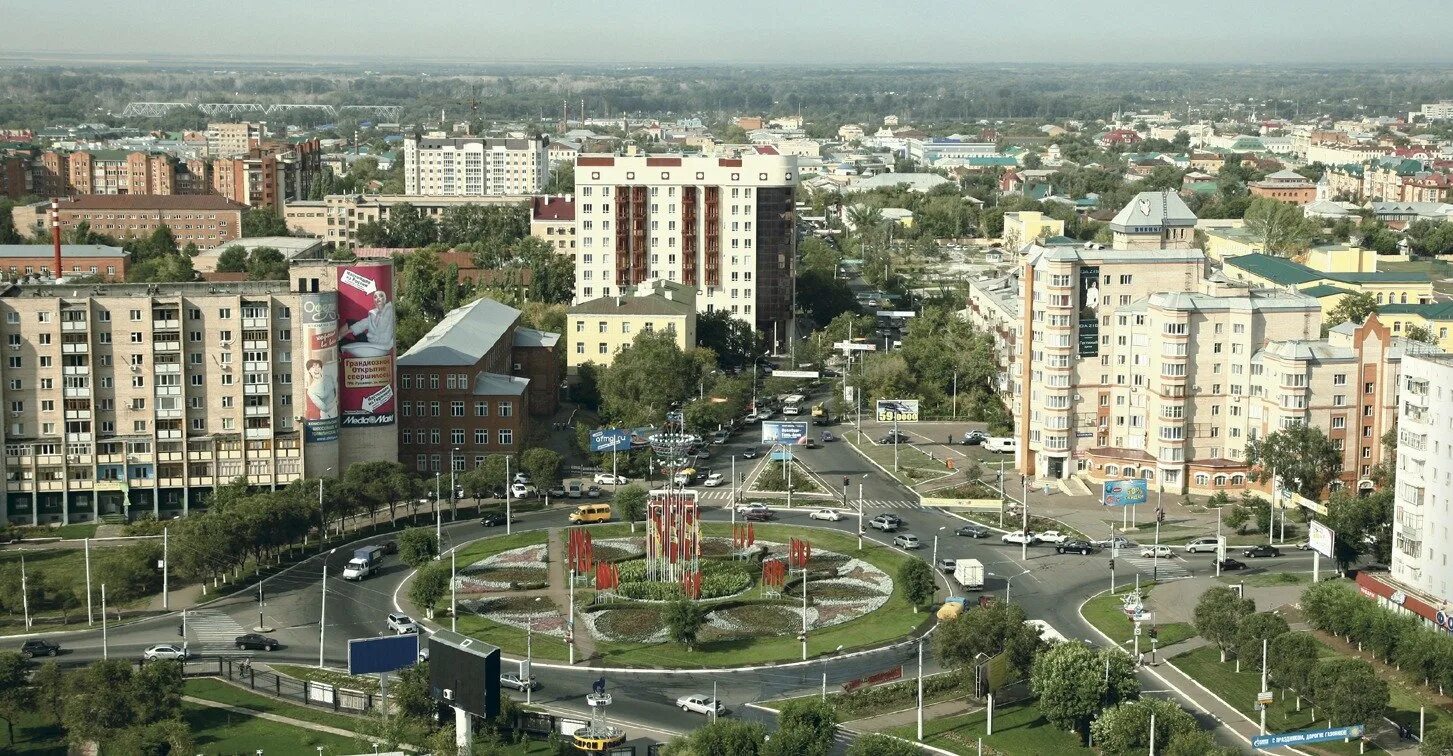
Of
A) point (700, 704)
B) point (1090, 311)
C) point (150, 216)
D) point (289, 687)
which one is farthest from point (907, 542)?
point (150, 216)

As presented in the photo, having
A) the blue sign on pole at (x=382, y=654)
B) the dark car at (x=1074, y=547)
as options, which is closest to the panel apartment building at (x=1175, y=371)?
Answer: the dark car at (x=1074, y=547)

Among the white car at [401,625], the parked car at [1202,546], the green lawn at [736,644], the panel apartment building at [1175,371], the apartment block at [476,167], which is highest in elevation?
the apartment block at [476,167]

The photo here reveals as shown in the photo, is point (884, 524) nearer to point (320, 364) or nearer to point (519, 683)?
point (519, 683)

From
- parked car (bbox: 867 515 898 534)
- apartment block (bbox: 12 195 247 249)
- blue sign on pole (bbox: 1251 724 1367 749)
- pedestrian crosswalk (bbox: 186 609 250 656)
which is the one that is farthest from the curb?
apartment block (bbox: 12 195 247 249)

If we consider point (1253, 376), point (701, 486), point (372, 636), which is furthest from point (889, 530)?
point (372, 636)

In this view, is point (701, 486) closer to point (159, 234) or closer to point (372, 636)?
point (372, 636)

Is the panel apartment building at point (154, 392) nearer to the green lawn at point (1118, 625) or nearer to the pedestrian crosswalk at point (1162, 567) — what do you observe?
the green lawn at point (1118, 625)
